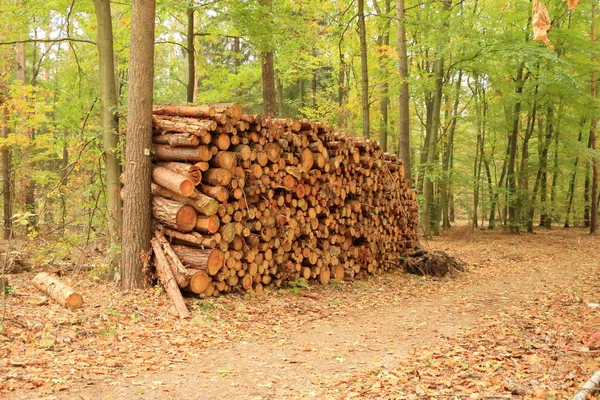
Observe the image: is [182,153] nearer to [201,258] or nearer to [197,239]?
[197,239]

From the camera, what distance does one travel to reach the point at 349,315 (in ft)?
24.2

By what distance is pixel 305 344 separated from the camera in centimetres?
579

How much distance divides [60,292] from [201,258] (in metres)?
2.01

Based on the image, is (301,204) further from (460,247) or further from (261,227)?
(460,247)

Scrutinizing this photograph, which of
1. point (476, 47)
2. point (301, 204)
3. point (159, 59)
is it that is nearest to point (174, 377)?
point (301, 204)

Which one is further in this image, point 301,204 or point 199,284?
point 301,204

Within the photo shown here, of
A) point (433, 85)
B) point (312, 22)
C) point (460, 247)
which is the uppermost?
point (312, 22)

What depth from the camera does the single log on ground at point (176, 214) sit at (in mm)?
7246

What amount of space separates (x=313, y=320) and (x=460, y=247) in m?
9.96

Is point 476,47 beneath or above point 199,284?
above

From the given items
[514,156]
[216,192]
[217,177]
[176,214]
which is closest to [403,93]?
[514,156]

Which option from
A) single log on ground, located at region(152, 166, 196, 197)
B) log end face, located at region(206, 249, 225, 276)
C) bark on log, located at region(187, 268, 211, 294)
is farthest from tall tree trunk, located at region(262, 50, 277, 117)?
bark on log, located at region(187, 268, 211, 294)

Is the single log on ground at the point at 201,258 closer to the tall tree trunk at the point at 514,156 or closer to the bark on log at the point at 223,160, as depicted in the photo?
the bark on log at the point at 223,160

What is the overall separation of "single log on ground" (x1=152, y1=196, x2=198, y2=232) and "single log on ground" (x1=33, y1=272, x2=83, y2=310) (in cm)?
167
